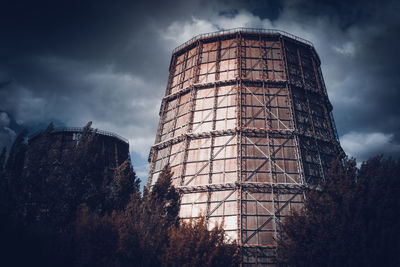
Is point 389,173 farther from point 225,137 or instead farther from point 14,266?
point 14,266

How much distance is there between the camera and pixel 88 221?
9.80 metres

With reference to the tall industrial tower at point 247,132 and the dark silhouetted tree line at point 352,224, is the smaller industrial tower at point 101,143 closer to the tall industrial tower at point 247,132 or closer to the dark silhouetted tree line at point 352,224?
the tall industrial tower at point 247,132

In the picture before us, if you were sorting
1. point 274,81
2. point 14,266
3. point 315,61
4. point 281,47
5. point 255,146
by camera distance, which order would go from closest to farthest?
point 14,266, point 255,146, point 274,81, point 281,47, point 315,61

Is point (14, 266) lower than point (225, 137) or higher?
lower

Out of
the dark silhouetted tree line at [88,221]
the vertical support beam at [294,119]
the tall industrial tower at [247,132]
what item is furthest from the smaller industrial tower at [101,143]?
the vertical support beam at [294,119]

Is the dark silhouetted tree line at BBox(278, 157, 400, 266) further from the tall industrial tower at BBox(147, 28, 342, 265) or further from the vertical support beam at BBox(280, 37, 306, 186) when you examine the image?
the vertical support beam at BBox(280, 37, 306, 186)

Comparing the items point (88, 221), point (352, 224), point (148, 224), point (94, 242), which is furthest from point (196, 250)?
point (352, 224)

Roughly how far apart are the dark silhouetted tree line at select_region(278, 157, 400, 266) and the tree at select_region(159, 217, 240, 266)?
278cm

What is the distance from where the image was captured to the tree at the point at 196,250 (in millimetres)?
10098

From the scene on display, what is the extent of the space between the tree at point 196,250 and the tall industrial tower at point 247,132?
20.4 feet

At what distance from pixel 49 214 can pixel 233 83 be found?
672 inches

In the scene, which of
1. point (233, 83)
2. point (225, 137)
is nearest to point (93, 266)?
point (225, 137)

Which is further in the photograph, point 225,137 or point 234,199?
point 225,137

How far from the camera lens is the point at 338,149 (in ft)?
75.7
